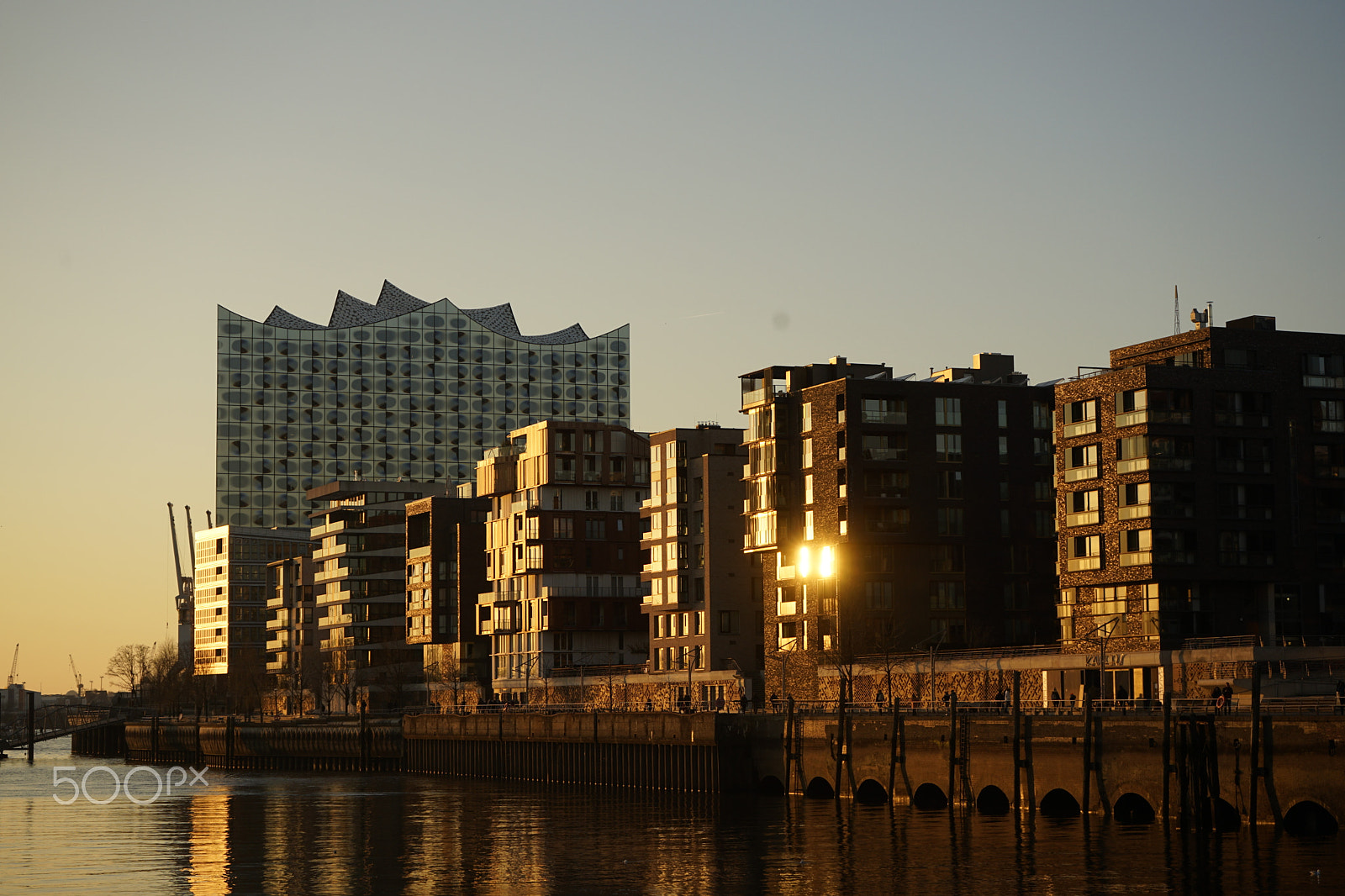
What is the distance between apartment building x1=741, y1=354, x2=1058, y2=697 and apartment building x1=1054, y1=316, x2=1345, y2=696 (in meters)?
21.2

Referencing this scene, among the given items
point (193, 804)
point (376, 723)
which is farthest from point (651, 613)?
point (193, 804)

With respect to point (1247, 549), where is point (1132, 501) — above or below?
above

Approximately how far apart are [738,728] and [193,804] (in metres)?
38.8

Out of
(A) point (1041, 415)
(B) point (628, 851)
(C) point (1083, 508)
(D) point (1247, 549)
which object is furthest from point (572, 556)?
(B) point (628, 851)

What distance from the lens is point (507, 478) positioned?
19762cm

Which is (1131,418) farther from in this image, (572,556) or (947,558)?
(572,556)

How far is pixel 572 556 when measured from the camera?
190m

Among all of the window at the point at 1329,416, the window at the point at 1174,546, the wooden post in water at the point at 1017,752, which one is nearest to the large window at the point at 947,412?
the window at the point at 1174,546

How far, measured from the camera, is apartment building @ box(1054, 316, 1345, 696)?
119000 millimetres

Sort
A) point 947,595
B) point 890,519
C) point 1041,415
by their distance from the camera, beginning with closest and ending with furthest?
point 890,519 < point 947,595 < point 1041,415

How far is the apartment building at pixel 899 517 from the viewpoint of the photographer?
143m

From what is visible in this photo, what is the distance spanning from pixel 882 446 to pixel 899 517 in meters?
5.68

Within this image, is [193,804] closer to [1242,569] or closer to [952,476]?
[952,476]

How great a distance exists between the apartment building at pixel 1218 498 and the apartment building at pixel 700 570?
4607 cm
